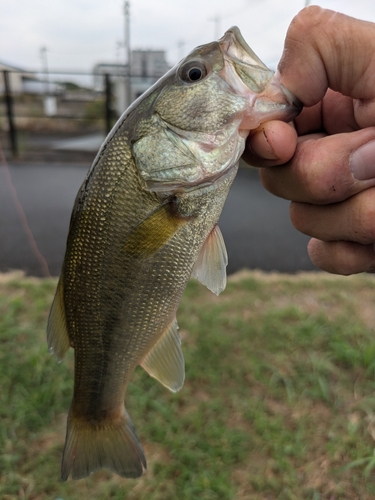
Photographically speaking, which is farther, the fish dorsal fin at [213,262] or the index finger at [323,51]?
the fish dorsal fin at [213,262]

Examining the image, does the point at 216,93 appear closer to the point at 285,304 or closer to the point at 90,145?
the point at 285,304

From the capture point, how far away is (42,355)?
3.17 meters

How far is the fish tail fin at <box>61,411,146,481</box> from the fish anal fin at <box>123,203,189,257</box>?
735 mm

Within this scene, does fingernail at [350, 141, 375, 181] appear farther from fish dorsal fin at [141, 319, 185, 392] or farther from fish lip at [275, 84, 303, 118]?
fish dorsal fin at [141, 319, 185, 392]

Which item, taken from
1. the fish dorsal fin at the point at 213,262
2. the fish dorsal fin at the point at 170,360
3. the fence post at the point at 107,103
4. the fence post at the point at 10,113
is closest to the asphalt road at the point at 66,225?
the fence post at the point at 10,113

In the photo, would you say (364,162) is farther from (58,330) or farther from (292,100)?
(58,330)

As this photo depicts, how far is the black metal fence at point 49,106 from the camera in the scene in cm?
1116

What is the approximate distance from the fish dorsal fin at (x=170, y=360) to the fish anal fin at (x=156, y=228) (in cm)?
35

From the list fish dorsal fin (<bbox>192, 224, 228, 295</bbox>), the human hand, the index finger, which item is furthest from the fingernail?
fish dorsal fin (<bbox>192, 224, 228, 295</bbox>)

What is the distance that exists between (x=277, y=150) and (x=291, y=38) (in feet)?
1.11

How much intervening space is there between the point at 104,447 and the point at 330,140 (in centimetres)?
138

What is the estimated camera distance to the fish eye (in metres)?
1.29

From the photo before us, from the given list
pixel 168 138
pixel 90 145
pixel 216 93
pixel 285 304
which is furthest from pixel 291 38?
pixel 90 145

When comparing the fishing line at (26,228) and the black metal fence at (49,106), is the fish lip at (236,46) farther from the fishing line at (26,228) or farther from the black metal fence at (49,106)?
the black metal fence at (49,106)
